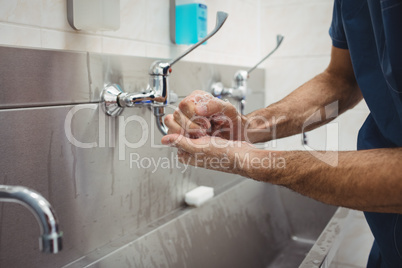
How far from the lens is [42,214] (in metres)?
0.34

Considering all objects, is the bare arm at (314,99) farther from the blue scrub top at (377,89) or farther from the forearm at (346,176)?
the forearm at (346,176)

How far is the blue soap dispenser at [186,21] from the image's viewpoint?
3.14ft

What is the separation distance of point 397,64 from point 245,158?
0.25m

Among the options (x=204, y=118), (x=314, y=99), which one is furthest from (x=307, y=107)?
(x=204, y=118)

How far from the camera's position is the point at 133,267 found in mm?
764

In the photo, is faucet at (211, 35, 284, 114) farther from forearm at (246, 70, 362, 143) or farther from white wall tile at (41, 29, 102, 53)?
white wall tile at (41, 29, 102, 53)

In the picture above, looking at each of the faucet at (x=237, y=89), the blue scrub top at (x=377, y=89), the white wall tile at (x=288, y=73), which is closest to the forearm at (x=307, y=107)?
the blue scrub top at (x=377, y=89)

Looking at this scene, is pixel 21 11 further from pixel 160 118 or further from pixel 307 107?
pixel 307 107

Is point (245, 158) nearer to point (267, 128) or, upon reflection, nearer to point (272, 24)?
point (267, 128)

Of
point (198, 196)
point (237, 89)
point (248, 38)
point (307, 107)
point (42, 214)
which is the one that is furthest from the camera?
point (248, 38)

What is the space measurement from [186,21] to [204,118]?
373 millimetres

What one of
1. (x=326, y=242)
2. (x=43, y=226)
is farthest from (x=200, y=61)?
(x=43, y=226)

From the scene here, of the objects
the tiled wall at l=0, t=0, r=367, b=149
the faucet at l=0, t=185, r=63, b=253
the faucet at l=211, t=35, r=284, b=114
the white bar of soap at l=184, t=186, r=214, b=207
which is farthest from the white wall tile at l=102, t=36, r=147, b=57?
the faucet at l=0, t=185, r=63, b=253

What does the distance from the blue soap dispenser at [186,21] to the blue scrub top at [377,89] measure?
34cm
